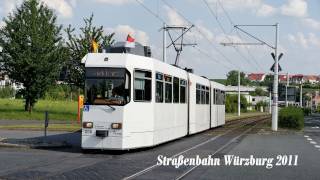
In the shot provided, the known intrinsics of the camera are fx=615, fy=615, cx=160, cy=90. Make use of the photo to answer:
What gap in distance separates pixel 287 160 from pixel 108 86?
586 centimetres

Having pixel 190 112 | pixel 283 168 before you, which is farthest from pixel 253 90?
pixel 283 168

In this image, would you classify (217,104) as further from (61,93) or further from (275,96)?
(61,93)

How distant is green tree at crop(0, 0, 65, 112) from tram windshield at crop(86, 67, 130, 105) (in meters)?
30.7

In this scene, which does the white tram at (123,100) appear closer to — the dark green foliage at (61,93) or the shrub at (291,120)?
the shrub at (291,120)

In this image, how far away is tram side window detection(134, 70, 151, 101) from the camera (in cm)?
1945

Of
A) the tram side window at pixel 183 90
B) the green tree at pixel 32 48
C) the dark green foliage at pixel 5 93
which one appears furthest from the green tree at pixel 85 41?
the dark green foliage at pixel 5 93

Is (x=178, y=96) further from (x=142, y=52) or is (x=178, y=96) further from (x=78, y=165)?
(x=78, y=165)

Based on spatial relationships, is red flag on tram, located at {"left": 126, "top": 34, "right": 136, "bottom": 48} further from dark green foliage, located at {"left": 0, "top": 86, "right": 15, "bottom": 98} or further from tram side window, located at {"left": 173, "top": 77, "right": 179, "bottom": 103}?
dark green foliage, located at {"left": 0, "top": 86, "right": 15, "bottom": 98}

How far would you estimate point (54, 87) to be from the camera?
5203cm

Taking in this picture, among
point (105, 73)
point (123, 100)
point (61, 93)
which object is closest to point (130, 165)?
point (123, 100)

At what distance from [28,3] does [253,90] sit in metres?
131

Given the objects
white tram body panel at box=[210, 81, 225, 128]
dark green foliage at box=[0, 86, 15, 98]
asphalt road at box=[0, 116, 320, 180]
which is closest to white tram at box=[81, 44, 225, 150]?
asphalt road at box=[0, 116, 320, 180]

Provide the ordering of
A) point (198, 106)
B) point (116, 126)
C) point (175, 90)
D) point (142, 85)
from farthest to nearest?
1. point (198, 106)
2. point (175, 90)
3. point (142, 85)
4. point (116, 126)

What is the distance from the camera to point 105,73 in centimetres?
1919
